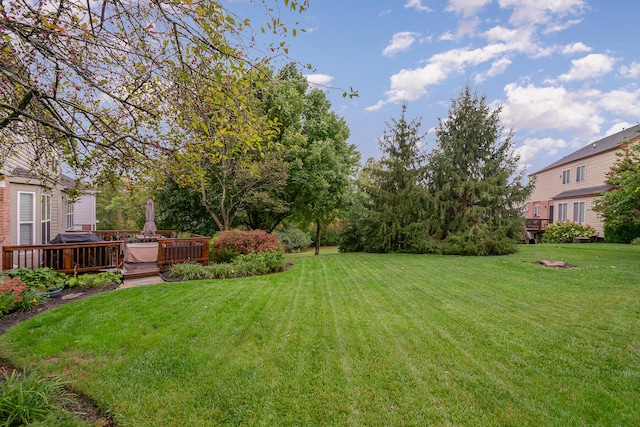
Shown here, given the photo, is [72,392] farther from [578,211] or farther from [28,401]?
[578,211]

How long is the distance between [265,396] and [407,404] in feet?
4.39

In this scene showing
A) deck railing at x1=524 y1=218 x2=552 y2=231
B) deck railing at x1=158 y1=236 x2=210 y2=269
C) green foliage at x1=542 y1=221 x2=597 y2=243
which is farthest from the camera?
deck railing at x1=524 y1=218 x2=552 y2=231

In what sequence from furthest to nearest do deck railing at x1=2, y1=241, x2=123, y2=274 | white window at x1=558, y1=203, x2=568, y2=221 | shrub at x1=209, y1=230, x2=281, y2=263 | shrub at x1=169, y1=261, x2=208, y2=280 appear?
white window at x1=558, y1=203, x2=568, y2=221, shrub at x1=209, y1=230, x2=281, y2=263, shrub at x1=169, y1=261, x2=208, y2=280, deck railing at x1=2, y1=241, x2=123, y2=274

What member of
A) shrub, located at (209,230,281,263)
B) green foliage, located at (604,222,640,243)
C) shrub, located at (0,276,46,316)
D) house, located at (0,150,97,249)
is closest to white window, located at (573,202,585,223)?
green foliage, located at (604,222,640,243)

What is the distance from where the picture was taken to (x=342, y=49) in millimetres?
5598

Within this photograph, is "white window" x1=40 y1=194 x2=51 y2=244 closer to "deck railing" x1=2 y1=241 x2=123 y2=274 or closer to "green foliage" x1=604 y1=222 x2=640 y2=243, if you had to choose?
"deck railing" x1=2 y1=241 x2=123 y2=274

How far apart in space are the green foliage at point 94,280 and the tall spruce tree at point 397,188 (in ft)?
36.4

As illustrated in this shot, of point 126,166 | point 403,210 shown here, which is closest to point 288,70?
point 403,210

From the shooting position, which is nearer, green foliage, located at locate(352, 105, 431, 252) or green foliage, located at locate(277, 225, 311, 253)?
green foliage, located at locate(352, 105, 431, 252)

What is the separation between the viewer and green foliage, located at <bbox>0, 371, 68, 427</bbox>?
243 cm

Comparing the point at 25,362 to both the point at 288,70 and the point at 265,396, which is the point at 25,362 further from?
the point at 288,70

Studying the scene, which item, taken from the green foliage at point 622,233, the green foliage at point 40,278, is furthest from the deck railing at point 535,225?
the green foliage at point 40,278

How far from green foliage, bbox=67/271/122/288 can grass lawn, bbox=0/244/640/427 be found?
1.29m

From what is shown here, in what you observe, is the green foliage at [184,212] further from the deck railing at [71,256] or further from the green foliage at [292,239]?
the green foliage at [292,239]
